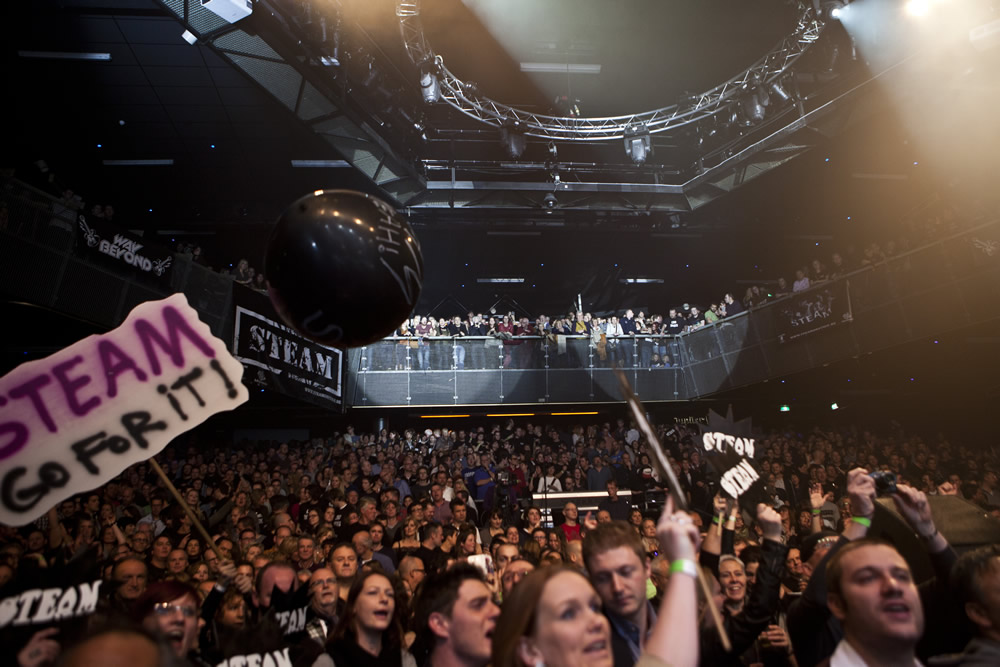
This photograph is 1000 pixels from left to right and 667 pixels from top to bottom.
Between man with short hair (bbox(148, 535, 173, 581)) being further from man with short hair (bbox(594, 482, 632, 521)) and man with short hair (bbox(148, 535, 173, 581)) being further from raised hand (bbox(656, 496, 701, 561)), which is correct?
man with short hair (bbox(594, 482, 632, 521))

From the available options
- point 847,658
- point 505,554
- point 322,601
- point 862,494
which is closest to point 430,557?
point 505,554

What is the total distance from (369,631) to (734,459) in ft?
7.83

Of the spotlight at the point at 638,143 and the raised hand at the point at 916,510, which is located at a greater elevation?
the spotlight at the point at 638,143

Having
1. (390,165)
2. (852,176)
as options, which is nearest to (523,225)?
(390,165)

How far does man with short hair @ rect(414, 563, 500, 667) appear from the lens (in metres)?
2.81

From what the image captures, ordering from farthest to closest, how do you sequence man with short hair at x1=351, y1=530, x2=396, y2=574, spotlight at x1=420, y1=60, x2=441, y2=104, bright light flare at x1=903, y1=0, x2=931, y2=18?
spotlight at x1=420, y1=60, x2=441, y2=104, bright light flare at x1=903, y1=0, x2=931, y2=18, man with short hair at x1=351, y1=530, x2=396, y2=574

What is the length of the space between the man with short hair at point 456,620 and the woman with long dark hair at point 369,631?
2.13 ft

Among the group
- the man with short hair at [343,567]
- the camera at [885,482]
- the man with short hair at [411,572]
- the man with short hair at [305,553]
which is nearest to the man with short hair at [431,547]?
the man with short hair at [411,572]

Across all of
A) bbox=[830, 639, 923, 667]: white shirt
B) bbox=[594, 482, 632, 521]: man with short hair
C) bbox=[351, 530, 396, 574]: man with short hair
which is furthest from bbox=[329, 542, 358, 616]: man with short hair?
bbox=[594, 482, 632, 521]: man with short hair

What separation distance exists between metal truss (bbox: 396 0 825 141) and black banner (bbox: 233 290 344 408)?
6.52 meters

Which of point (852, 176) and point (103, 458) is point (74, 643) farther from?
point (852, 176)

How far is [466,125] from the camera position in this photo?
59.3 ft

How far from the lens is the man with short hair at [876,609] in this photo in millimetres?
2318

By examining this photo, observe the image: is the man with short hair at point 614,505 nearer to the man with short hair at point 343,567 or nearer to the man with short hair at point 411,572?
the man with short hair at point 411,572
